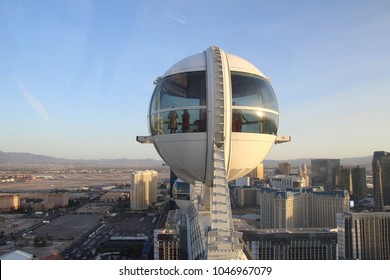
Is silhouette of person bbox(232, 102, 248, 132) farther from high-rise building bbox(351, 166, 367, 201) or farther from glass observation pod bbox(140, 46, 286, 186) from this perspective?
high-rise building bbox(351, 166, 367, 201)

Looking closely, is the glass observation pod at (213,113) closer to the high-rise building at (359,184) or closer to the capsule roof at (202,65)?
the capsule roof at (202,65)

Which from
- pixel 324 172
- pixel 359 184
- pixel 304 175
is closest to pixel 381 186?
pixel 359 184

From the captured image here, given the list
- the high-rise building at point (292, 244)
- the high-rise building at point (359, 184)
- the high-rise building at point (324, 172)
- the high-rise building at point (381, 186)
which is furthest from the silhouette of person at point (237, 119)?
the high-rise building at point (324, 172)

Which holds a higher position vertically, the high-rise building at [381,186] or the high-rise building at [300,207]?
the high-rise building at [381,186]

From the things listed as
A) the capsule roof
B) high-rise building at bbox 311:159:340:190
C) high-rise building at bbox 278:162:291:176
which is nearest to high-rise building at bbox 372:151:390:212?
high-rise building at bbox 311:159:340:190

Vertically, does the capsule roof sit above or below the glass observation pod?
above

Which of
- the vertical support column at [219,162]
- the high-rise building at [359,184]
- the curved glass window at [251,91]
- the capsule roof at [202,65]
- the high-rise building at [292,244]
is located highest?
the capsule roof at [202,65]

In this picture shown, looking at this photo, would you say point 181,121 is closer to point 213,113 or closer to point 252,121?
point 213,113
